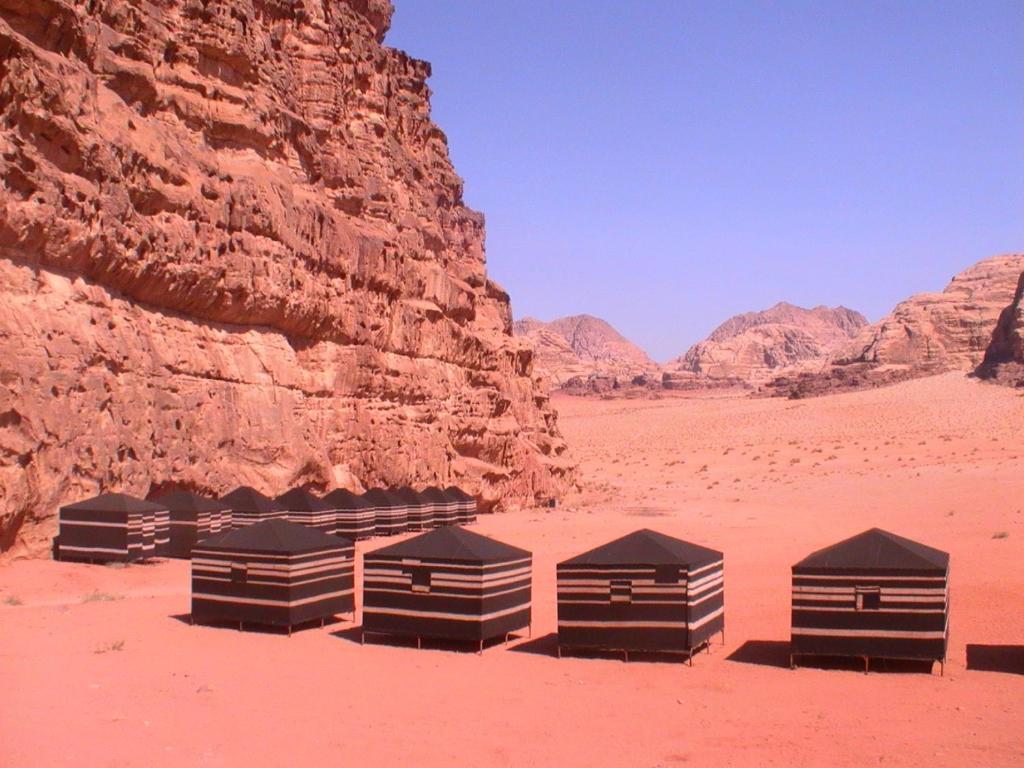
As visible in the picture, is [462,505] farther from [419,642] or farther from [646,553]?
[646,553]

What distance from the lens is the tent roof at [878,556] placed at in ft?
45.3

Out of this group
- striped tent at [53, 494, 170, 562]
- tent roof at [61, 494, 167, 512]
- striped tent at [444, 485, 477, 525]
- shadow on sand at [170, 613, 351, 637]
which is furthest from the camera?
striped tent at [444, 485, 477, 525]

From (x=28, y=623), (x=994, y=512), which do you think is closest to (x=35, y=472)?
(x=28, y=623)

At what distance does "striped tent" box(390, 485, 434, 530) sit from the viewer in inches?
1353

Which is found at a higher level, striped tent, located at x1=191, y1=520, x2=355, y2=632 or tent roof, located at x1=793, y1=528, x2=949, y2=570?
tent roof, located at x1=793, y1=528, x2=949, y2=570

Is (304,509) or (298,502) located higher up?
(298,502)

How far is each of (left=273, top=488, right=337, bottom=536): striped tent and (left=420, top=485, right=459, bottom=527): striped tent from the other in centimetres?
653

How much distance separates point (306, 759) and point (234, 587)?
7.27 m

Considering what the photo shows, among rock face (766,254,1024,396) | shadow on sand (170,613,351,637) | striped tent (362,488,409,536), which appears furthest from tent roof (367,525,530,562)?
rock face (766,254,1024,396)

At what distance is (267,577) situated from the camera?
54.0ft

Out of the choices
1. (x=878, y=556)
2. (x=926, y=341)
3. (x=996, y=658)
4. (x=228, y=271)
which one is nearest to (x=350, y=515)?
(x=228, y=271)

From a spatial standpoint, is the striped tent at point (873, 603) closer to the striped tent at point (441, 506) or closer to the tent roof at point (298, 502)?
the tent roof at point (298, 502)

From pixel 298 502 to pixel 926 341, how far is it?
350 ft

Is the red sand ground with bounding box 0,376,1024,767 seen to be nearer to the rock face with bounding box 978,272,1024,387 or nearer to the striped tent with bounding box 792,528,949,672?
the striped tent with bounding box 792,528,949,672
